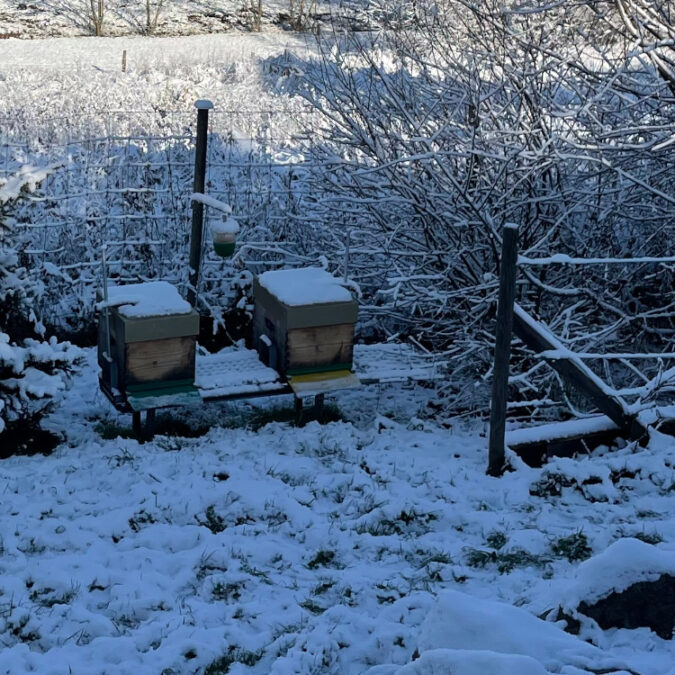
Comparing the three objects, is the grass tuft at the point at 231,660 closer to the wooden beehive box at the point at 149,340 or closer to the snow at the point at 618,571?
the snow at the point at 618,571

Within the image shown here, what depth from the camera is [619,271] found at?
7965 mm

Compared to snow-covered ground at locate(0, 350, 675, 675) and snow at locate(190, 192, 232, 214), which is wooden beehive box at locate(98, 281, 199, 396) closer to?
snow-covered ground at locate(0, 350, 675, 675)

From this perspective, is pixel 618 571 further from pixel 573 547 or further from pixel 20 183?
A: pixel 20 183

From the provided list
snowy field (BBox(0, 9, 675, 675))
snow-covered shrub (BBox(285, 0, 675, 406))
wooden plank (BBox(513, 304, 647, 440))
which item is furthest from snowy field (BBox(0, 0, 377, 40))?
wooden plank (BBox(513, 304, 647, 440))

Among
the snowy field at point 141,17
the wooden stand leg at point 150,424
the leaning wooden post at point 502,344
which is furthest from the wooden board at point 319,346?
the snowy field at point 141,17

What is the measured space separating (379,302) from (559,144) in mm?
3038

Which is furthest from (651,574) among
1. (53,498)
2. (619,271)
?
(619,271)

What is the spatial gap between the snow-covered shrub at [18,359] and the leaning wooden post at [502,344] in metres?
2.90

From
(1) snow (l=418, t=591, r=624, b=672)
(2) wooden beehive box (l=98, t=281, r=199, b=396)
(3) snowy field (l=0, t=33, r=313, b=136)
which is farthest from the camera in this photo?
(3) snowy field (l=0, t=33, r=313, b=136)

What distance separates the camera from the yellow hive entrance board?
272 inches

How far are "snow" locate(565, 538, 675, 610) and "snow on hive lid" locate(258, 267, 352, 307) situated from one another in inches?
134

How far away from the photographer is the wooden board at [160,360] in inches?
256

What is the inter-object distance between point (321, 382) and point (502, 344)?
1.60m

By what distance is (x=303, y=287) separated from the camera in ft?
22.7
